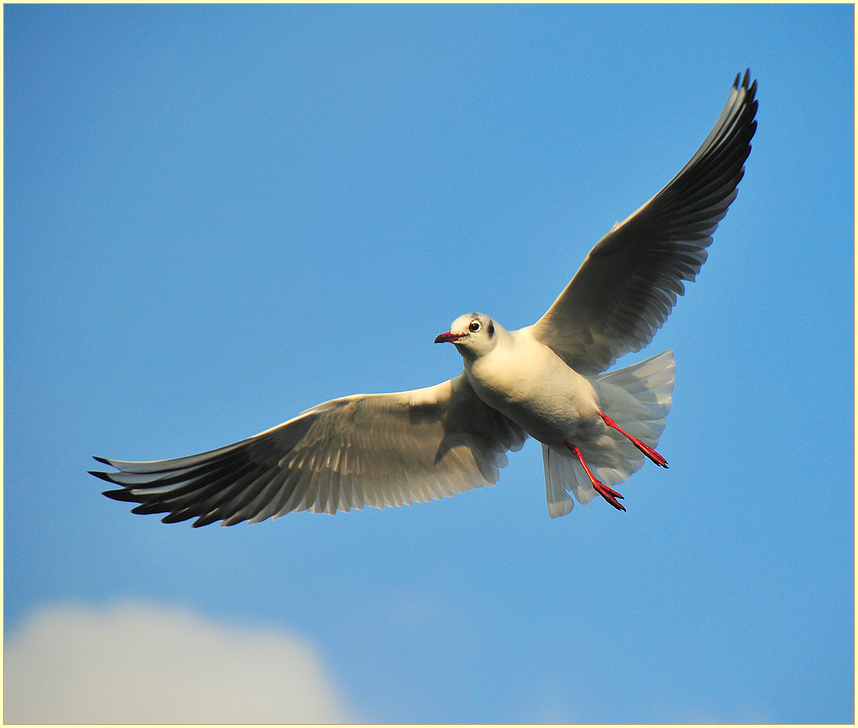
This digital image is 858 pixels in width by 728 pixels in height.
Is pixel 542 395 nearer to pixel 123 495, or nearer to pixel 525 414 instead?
pixel 525 414

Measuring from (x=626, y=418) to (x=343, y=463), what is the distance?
214 centimetres

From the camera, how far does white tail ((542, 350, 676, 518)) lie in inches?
254

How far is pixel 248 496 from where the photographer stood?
21.7 ft

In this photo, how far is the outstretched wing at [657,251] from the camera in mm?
5793

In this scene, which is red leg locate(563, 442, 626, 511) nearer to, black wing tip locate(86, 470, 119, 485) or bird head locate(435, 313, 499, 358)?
bird head locate(435, 313, 499, 358)

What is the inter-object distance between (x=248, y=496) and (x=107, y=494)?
0.99 metres

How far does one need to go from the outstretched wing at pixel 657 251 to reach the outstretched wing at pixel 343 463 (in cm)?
92

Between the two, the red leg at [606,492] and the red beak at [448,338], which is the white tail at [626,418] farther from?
the red beak at [448,338]

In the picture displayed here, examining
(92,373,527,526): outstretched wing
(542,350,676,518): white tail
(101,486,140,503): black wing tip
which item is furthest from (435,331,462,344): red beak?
(101,486,140,503): black wing tip

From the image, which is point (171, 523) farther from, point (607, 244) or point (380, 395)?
point (607, 244)

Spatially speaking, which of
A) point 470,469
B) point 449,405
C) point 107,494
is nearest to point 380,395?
point 449,405

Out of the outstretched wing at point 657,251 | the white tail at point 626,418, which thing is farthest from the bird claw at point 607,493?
the outstretched wing at point 657,251

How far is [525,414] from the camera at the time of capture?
5973 millimetres

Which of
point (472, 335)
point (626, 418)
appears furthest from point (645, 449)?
point (472, 335)
